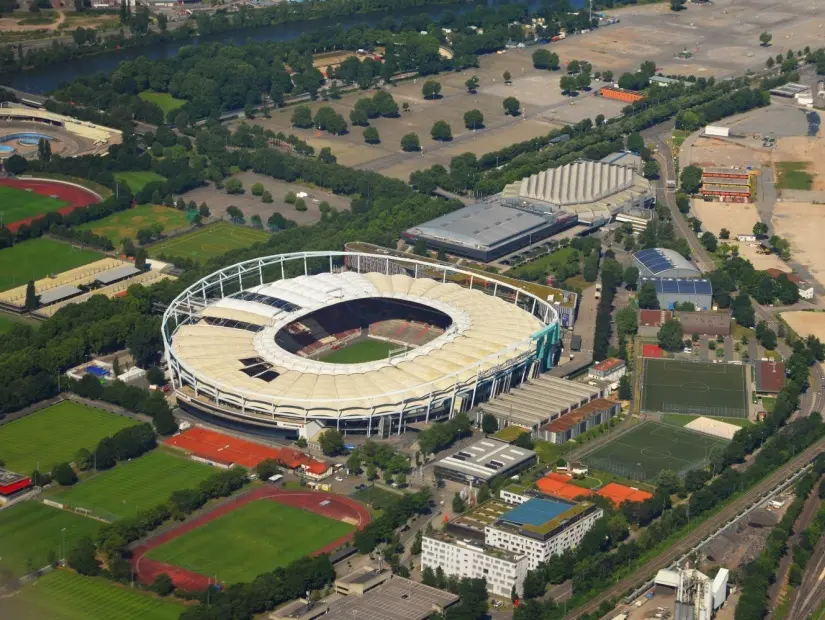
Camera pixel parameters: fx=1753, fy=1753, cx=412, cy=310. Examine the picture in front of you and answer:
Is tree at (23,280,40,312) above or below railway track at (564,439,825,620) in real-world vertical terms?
above

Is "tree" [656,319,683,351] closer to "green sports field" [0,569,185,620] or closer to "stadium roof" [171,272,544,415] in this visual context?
"stadium roof" [171,272,544,415]

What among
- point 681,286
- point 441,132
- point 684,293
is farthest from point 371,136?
point 684,293

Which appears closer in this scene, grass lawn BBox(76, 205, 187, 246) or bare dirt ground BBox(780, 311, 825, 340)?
bare dirt ground BBox(780, 311, 825, 340)

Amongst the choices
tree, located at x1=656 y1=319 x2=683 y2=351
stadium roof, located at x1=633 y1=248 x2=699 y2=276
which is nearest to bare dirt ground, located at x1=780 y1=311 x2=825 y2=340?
stadium roof, located at x1=633 y1=248 x2=699 y2=276

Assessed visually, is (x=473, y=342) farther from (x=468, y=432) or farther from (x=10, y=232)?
(x=10, y=232)

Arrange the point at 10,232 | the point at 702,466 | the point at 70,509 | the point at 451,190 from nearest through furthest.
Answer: the point at 70,509, the point at 702,466, the point at 10,232, the point at 451,190

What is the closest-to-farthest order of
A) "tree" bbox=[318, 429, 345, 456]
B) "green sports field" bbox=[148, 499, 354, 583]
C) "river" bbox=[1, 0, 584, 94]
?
"green sports field" bbox=[148, 499, 354, 583] → "tree" bbox=[318, 429, 345, 456] → "river" bbox=[1, 0, 584, 94]

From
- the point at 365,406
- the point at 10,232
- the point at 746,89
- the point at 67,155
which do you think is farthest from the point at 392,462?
the point at 746,89

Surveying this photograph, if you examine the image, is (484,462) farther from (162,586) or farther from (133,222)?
(133,222)
